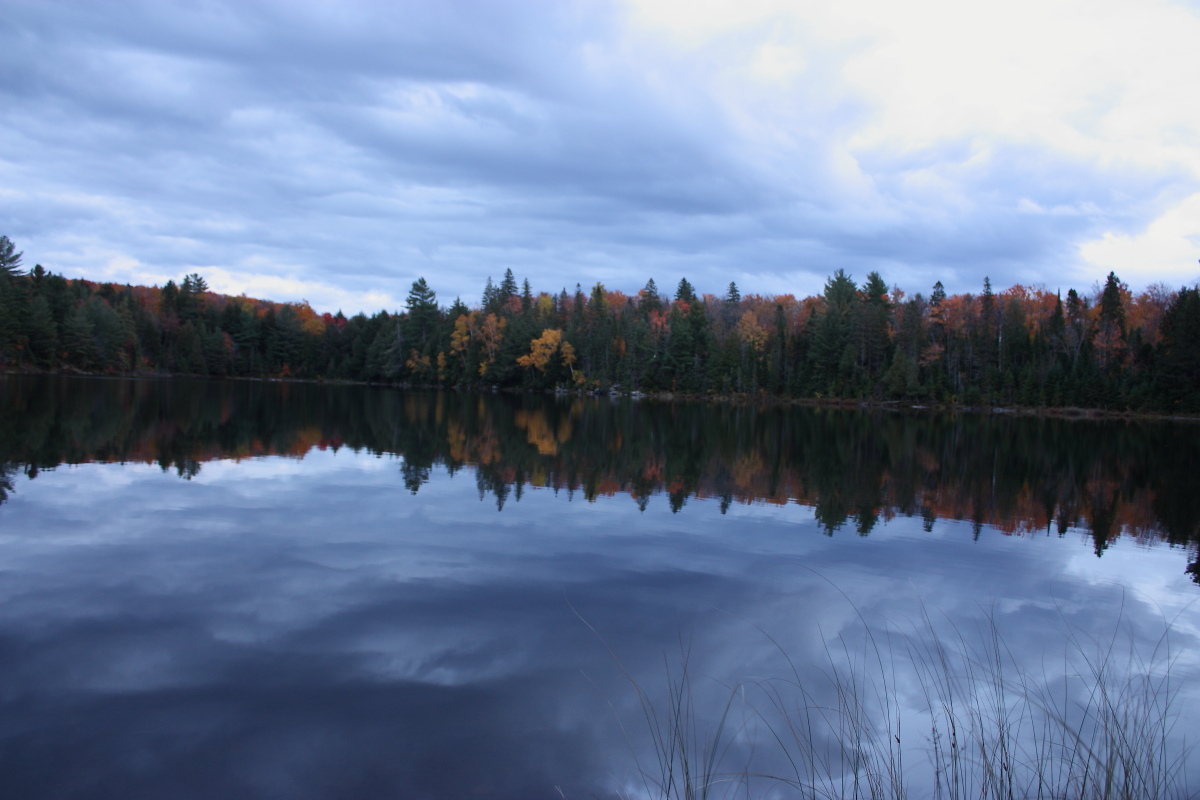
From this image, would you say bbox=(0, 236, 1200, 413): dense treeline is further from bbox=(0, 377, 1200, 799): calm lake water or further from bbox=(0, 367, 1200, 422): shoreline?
bbox=(0, 377, 1200, 799): calm lake water

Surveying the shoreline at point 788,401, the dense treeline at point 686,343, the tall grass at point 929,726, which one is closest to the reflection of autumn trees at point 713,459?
the tall grass at point 929,726

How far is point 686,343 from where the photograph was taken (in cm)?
8994

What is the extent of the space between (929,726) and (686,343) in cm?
8486

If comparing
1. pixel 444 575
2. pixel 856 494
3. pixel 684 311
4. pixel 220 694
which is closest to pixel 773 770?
pixel 220 694

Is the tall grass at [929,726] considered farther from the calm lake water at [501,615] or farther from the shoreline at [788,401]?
the shoreline at [788,401]

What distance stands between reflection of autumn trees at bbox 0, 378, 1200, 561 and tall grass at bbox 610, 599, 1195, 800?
5955 millimetres

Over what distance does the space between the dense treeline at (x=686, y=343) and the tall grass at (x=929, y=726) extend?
71.2m

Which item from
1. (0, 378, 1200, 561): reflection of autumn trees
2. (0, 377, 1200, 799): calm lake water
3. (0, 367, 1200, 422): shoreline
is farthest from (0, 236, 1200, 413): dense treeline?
(0, 377, 1200, 799): calm lake water

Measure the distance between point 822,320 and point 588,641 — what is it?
84115 mm

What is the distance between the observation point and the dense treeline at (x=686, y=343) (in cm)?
7238

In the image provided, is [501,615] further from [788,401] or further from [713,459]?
[788,401]

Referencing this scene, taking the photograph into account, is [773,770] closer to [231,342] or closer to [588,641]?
[588,641]

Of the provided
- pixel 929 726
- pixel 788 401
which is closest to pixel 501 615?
pixel 929 726

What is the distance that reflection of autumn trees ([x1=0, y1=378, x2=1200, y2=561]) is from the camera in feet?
51.5
